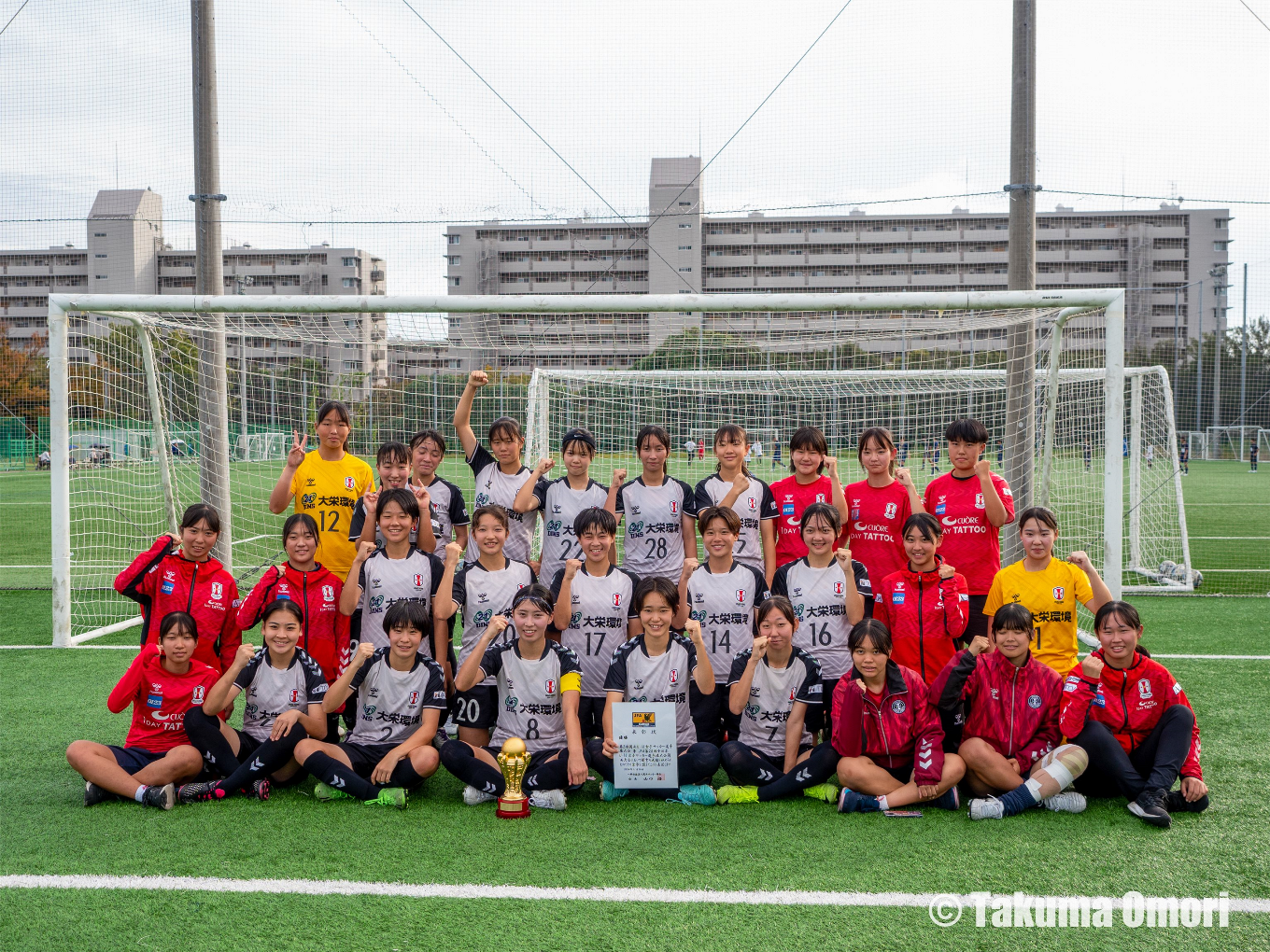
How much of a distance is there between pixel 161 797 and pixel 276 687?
0.60 metres

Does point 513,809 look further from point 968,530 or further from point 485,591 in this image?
→ point 968,530

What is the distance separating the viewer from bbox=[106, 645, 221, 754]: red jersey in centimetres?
392

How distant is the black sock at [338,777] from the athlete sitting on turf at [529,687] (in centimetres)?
33

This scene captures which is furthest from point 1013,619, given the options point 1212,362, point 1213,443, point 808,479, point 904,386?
point 1212,362

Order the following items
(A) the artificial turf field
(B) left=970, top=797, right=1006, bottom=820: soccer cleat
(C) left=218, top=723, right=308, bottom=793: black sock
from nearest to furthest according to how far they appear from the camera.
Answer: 1. (A) the artificial turf field
2. (B) left=970, top=797, right=1006, bottom=820: soccer cleat
3. (C) left=218, top=723, right=308, bottom=793: black sock

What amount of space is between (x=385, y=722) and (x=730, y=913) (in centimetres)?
184

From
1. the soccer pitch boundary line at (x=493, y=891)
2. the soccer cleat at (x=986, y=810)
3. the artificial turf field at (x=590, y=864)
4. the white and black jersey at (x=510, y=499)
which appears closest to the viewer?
the artificial turf field at (x=590, y=864)

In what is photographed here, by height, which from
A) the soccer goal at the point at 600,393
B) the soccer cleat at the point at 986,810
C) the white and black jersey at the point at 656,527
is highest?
the soccer goal at the point at 600,393

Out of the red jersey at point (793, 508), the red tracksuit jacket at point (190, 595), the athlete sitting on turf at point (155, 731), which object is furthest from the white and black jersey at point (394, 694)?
the red jersey at point (793, 508)

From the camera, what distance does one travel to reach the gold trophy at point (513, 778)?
11.9 ft

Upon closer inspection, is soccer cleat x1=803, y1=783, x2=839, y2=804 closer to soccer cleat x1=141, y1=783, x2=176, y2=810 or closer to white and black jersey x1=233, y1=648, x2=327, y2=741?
white and black jersey x1=233, y1=648, x2=327, y2=741

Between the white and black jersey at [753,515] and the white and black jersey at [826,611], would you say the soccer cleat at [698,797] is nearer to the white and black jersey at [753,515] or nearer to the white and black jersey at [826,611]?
the white and black jersey at [826,611]

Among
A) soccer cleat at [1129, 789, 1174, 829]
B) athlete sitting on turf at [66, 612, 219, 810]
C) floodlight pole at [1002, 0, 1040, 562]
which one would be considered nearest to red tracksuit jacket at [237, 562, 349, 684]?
athlete sitting on turf at [66, 612, 219, 810]

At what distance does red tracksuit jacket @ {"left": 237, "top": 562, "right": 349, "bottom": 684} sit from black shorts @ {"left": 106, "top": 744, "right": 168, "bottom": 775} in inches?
26.3
